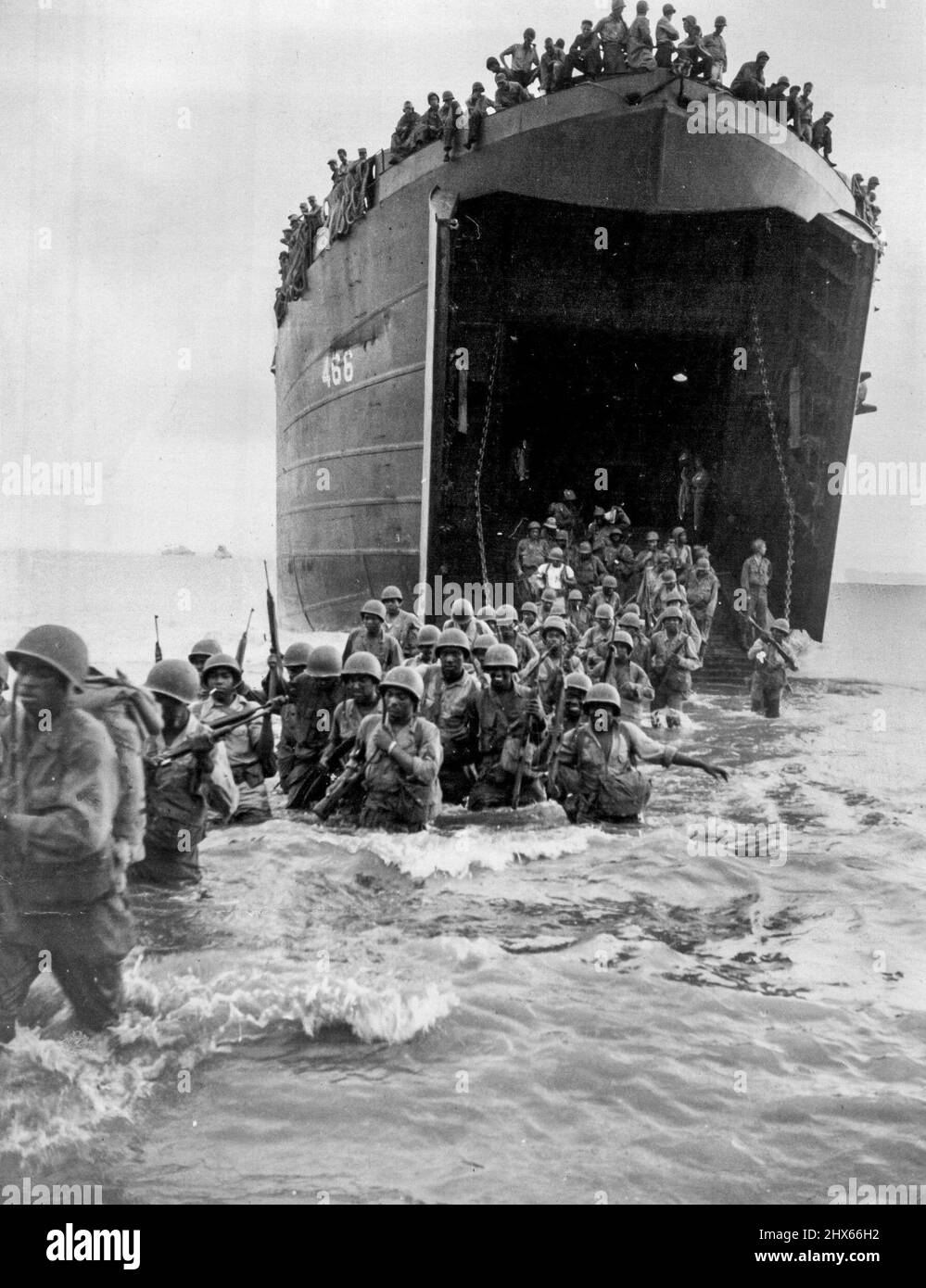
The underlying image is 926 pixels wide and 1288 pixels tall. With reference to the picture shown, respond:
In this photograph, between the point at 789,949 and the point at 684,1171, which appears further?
the point at 789,949

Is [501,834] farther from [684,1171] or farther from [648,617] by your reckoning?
[648,617]

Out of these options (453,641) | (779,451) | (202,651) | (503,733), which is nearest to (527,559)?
(779,451)

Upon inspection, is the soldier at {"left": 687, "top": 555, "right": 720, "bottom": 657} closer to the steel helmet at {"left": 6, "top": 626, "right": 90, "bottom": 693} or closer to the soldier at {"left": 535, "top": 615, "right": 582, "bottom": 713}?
the soldier at {"left": 535, "top": 615, "right": 582, "bottom": 713}

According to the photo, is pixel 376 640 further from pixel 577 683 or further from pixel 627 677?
pixel 627 677

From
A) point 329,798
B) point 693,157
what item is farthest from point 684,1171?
point 693,157

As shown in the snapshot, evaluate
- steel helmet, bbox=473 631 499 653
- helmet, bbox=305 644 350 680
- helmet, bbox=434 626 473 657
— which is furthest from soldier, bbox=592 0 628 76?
helmet, bbox=305 644 350 680

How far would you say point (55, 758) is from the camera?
405 cm

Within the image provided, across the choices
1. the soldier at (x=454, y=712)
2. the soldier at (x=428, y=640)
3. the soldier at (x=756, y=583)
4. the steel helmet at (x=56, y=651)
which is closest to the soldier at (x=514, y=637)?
the soldier at (x=428, y=640)

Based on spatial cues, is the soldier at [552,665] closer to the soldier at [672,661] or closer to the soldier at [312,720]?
the soldier at [312,720]

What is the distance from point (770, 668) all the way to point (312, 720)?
7.88 meters

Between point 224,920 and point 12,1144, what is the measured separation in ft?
7.64

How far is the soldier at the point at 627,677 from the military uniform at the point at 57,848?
8042 millimetres

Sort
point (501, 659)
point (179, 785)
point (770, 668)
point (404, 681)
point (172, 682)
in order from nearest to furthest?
point (172, 682), point (179, 785), point (404, 681), point (501, 659), point (770, 668)

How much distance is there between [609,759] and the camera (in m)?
8.67
